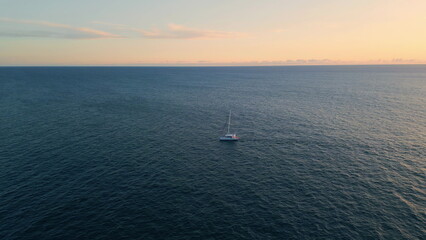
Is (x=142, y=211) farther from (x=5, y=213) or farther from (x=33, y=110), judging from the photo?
(x=33, y=110)

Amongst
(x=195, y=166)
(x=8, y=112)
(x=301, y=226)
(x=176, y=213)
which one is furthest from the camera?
(x=8, y=112)

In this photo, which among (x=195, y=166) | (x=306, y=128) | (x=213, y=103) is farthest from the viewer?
(x=213, y=103)

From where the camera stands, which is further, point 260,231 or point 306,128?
point 306,128

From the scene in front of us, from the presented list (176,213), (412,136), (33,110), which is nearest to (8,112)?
(33,110)

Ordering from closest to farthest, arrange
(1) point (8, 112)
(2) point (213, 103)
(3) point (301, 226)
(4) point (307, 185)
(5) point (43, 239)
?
1. (5) point (43, 239)
2. (3) point (301, 226)
3. (4) point (307, 185)
4. (1) point (8, 112)
5. (2) point (213, 103)

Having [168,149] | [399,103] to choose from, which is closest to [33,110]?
[168,149]

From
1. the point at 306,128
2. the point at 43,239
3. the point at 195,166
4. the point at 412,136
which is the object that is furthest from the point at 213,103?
the point at 43,239

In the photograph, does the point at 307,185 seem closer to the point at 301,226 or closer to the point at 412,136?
the point at 301,226

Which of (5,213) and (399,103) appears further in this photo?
(399,103)

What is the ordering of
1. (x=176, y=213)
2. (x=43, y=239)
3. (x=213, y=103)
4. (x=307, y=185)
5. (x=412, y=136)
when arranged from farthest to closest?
(x=213, y=103)
(x=412, y=136)
(x=307, y=185)
(x=176, y=213)
(x=43, y=239)
